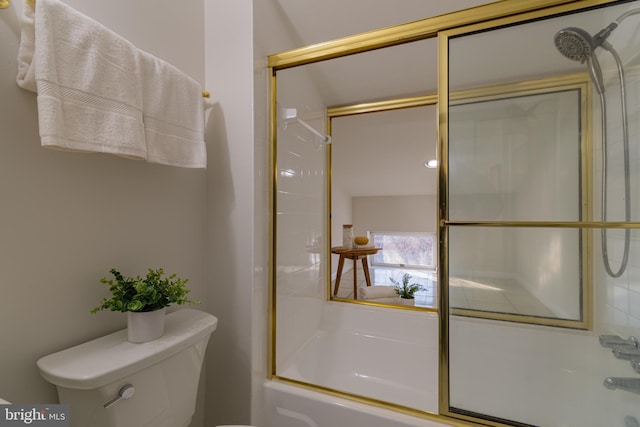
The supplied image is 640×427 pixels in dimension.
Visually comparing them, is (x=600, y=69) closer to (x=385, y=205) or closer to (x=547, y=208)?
(x=547, y=208)

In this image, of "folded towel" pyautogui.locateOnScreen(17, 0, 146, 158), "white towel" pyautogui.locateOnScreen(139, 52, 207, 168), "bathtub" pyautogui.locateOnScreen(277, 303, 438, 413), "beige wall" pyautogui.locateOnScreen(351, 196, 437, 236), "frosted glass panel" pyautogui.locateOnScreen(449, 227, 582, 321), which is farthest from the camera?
"beige wall" pyautogui.locateOnScreen(351, 196, 437, 236)

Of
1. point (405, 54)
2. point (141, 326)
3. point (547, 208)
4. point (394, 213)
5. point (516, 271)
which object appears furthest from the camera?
point (394, 213)

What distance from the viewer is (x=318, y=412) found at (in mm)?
1104

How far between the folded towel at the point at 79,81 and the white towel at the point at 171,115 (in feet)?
0.19

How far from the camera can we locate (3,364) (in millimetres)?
Answer: 646

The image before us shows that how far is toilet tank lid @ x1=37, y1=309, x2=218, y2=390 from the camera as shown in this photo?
24.6 inches

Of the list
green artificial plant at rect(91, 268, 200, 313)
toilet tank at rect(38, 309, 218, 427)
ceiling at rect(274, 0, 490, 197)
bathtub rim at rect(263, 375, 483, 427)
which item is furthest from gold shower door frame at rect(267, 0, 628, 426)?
green artificial plant at rect(91, 268, 200, 313)

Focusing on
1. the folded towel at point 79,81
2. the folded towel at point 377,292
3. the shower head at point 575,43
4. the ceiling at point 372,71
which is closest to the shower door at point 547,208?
the shower head at point 575,43

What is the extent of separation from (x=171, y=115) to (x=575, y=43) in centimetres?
151

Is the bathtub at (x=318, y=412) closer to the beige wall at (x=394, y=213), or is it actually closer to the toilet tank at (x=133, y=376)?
the toilet tank at (x=133, y=376)

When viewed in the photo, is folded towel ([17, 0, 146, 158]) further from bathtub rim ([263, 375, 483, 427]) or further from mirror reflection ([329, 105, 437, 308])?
mirror reflection ([329, 105, 437, 308])

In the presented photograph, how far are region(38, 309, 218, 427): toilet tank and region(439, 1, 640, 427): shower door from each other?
0.96 meters

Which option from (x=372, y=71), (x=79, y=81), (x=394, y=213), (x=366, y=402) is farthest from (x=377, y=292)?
(x=394, y=213)

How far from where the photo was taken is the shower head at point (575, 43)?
0.96 metres
